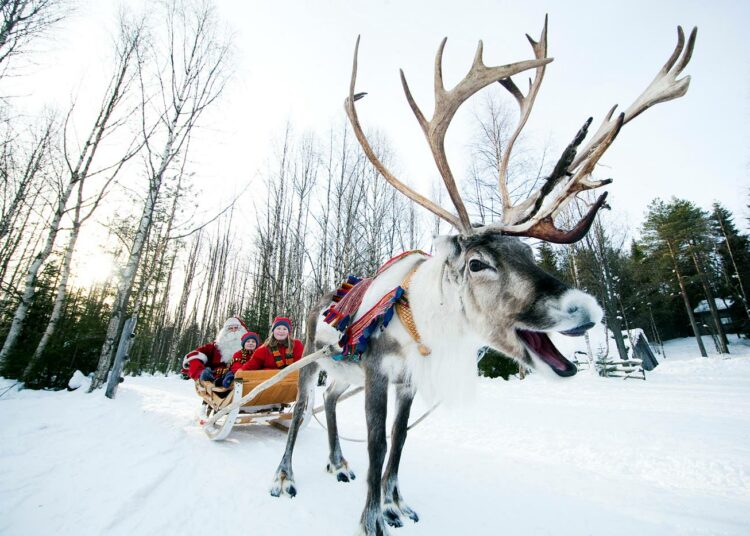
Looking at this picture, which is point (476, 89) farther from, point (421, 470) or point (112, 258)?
point (112, 258)

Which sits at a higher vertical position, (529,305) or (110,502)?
(529,305)

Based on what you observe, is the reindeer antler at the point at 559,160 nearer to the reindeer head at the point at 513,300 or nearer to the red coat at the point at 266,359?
the reindeer head at the point at 513,300

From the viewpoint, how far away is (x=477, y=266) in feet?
6.41

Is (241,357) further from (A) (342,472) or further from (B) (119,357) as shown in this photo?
(B) (119,357)

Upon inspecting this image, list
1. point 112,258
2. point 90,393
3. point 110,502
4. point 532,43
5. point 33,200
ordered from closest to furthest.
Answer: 1. point 110,502
2. point 532,43
3. point 90,393
4. point 33,200
5. point 112,258

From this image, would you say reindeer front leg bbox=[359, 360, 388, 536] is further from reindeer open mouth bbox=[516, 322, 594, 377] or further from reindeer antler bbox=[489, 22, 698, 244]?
reindeer antler bbox=[489, 22, 698, 244]

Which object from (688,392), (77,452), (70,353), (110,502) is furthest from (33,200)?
(688,392)

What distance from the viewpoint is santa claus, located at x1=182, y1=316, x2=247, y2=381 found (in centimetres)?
503

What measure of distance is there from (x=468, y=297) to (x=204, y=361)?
15.8 ft

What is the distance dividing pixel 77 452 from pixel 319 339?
2.58 m

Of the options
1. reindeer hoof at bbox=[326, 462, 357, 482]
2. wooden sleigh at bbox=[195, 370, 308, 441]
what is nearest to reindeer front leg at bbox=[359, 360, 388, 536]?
reindeer hoof at bbox=[326, 462, 357, 482]

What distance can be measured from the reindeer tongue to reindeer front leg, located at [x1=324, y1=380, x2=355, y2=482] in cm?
209

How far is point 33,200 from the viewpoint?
611 inches

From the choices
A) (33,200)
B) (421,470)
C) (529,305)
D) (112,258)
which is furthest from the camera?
(112,258)
